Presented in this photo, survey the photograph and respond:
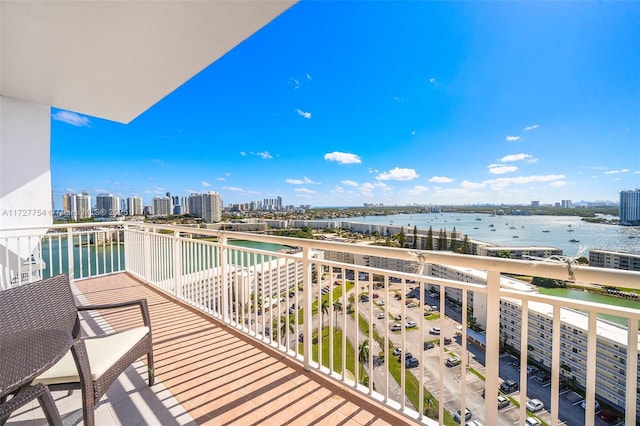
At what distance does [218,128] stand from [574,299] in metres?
17.4

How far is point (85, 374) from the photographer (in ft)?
4.36

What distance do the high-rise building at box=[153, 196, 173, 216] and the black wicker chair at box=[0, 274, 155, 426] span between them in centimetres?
613

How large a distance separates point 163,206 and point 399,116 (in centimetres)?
1783

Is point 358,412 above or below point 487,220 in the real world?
below

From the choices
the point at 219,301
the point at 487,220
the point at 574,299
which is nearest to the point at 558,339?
the point at 574,299

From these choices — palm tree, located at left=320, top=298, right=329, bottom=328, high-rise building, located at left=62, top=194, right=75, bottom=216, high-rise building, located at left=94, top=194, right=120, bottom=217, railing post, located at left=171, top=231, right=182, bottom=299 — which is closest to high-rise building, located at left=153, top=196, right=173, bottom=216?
high-rise building, located at left=94, top=194, right=120, bottom=217

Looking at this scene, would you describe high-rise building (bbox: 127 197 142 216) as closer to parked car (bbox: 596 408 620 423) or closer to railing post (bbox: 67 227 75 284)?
railing post (bbox: 67 227 75 284)

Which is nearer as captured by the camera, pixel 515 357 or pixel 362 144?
Answer: pixel 515 357

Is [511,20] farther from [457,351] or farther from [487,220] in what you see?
[457,351]

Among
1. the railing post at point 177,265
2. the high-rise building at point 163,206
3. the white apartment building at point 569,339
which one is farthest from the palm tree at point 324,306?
the high-rise building at point 163,206

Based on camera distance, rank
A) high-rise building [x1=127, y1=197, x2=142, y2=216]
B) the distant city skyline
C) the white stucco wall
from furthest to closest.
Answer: the distant city skyline, high-rise building [x1=127, y1=197, x2=142, y2=216], the white stucco wall

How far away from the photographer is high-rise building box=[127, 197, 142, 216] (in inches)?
255

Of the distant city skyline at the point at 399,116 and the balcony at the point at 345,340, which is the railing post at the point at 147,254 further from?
the distant city skyline at the point at 399,116

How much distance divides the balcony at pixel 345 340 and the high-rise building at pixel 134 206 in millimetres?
2661
